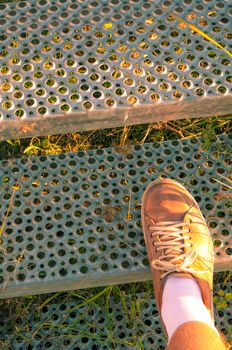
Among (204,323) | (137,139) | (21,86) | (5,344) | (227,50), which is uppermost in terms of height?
(227,50)

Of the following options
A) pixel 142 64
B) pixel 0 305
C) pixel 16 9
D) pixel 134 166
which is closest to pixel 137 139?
pixel 134 166

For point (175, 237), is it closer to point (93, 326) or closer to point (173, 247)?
point (173, 247)

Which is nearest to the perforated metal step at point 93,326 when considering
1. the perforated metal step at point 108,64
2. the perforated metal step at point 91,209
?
the perforated metal step at point 91,209

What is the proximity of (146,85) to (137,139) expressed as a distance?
54cm

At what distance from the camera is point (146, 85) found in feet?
4.53

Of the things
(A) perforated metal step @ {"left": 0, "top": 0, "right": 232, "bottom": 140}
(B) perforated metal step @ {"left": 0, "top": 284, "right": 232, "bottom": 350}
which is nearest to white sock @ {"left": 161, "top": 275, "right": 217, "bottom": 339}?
(B) perforated metal step @ {"left": 0, "top": 284, "right": 232, "bottom": 350}

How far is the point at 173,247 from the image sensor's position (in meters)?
1.62

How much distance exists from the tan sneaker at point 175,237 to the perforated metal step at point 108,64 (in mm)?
343

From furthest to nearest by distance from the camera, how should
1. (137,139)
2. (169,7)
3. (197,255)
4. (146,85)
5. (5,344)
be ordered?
1. (137,139)
2. (5,344)
3. (197,255)
4. (169,7)
5. (146,85)

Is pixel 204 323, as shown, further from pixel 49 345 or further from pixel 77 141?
pixel 77 141

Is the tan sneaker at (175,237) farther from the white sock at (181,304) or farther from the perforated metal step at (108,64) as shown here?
the perforated metal step at (108,64)

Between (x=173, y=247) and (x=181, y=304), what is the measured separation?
0.61 ft

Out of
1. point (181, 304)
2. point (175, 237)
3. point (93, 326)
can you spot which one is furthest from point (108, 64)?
point (93, 326)

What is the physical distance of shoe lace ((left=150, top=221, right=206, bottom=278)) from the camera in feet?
5.24
